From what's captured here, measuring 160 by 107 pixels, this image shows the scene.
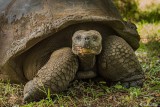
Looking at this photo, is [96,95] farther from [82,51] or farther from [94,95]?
[82,51]

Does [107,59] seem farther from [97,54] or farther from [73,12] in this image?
[73,12]

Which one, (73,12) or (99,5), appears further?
(99,5)

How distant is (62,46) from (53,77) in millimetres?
502

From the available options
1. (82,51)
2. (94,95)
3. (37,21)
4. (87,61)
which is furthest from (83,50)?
(37,21)

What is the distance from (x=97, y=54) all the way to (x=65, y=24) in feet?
1.27

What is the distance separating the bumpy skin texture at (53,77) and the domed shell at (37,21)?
27 centimetres

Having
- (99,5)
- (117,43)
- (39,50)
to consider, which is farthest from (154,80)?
(39,50)

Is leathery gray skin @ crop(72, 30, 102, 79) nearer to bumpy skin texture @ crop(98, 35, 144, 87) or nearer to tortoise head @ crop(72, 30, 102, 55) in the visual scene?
tortoise head @ crop(72, 30, 102, 55)

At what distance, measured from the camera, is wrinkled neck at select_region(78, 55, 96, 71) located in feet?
12.4

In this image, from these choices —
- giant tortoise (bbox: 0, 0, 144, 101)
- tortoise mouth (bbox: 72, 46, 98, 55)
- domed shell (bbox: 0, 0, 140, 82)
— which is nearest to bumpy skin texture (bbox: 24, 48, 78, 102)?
giant tortoise (bbox: 0, 0, 144, 101)

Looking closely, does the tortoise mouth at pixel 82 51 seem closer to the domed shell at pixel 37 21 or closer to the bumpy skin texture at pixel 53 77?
the bumpy skin texture at pixel 53 77

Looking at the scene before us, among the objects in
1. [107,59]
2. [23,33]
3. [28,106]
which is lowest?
[28,106]

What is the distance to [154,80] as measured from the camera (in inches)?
167

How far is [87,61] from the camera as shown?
3840mm
